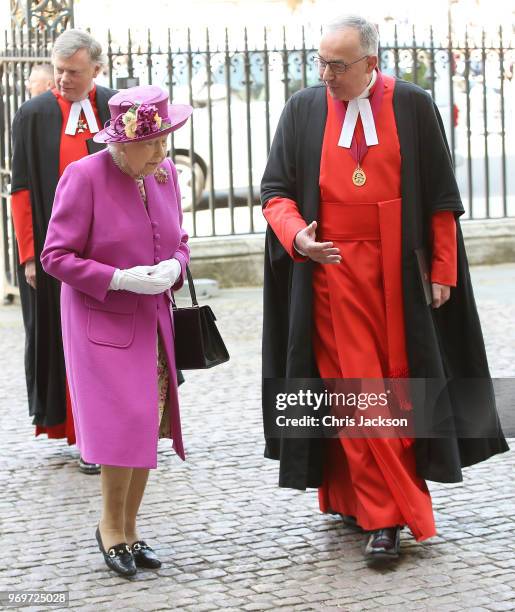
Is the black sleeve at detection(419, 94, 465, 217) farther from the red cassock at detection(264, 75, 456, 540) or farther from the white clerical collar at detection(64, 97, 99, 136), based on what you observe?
the white clerical collar at detection(64, 97, 99, 136)

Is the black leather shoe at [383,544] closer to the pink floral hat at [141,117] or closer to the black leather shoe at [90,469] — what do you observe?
the pink floral hat at [141,117]

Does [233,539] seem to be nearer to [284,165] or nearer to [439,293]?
[439,293]

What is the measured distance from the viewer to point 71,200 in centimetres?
486

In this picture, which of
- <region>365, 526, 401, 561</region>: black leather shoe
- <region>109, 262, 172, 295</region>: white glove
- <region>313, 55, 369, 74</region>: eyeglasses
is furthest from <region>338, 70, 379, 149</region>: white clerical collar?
<region>365, 526, 401, 561</region>: black leather shoe

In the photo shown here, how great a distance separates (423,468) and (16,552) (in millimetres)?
1560

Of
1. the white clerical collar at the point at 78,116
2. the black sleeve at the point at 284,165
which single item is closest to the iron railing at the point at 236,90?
the white clerical collar at the point at 78,116

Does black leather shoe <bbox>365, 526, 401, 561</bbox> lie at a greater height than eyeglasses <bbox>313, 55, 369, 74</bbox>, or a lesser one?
lesser

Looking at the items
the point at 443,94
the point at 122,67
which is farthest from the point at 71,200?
the point at 443,94

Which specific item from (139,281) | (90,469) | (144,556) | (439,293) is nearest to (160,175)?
(139,281)

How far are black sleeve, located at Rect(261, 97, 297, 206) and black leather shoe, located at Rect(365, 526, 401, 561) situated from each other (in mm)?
1299

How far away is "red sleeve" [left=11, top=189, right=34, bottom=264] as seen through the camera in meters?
6.64

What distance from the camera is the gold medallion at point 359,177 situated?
5.18m

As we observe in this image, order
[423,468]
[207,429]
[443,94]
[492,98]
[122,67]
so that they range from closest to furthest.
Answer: [423,468] < [207,429] < [122,67] < [443,94] < [492,98]

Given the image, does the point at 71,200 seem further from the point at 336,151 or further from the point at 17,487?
the point at 17,487
